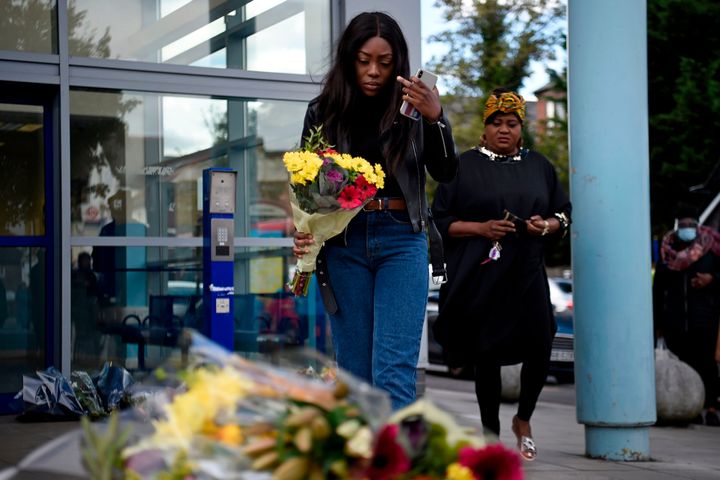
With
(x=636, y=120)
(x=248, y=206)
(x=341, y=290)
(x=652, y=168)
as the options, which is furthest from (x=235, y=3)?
(x=652, y=168)

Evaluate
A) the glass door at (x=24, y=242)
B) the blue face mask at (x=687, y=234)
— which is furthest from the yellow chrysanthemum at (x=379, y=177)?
the blue face mask at (x=687, y=234)

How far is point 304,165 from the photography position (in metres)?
4.28

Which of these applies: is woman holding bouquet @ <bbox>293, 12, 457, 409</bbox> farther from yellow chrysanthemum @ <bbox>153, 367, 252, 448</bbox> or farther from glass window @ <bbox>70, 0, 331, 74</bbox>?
A: glass window @ <bbox>70, 0, 331, 74</bbox>

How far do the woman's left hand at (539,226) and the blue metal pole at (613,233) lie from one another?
55cm

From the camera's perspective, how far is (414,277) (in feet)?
14.6

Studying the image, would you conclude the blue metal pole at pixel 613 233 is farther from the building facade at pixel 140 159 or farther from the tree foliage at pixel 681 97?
the tree foliage at pixel 681 97

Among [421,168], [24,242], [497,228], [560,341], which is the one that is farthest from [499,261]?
[560,341]

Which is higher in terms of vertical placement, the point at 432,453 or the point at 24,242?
the point at 24,242

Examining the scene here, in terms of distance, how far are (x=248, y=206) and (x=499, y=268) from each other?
11.4ft

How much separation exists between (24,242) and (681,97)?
18518 mm

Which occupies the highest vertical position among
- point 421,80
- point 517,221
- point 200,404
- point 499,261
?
point 421,80

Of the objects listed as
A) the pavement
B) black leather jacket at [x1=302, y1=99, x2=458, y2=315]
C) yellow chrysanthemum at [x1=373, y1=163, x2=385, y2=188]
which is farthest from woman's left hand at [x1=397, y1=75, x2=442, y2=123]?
the pavement

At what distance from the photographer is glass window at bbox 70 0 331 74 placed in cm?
855

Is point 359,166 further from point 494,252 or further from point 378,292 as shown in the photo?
point 494,252
